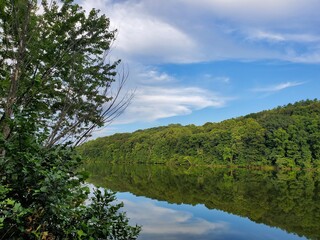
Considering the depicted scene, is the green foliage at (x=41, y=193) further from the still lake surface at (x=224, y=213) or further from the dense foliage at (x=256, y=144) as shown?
the dense foliage at (x=256, y=144)

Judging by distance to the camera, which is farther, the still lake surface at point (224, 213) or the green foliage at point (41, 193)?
the still lake surface at point (224, 213)

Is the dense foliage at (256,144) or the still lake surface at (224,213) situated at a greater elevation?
the dense foliage at (256,144)

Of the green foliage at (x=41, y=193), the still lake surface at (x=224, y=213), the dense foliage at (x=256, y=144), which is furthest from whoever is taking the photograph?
the dense foliage at (x=256, y=144)

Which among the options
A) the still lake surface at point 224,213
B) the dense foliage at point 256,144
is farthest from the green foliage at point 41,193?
the dense foliage at point 256,144

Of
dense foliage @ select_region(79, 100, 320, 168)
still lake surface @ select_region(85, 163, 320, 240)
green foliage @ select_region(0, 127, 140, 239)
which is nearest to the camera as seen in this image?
green foliage @ select_region(0, 127, 140, 239)

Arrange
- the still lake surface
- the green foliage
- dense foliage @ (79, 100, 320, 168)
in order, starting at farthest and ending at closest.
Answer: dense foliage @ (79, 100, 320, 168), the still lake surface, the green foliage

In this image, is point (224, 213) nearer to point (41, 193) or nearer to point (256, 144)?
point (41, 193)

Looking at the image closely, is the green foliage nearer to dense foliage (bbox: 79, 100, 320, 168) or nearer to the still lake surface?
the still lake surface

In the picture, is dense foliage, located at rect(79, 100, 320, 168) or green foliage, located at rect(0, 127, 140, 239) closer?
green foliage, located at rect(0, 127, 140, 239)

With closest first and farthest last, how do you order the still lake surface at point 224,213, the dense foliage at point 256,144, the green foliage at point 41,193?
the green foliage at point 41,193
the still lake surface at point 224,213
the dense foliage at point 256,144

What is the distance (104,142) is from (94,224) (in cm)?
15395

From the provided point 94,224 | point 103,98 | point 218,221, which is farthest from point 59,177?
point 218,221

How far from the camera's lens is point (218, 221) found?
898 inches

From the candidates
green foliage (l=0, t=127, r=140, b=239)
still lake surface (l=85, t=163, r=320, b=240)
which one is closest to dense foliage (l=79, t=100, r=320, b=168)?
still lake surface (l=85, t=163, r=320, b=240)
